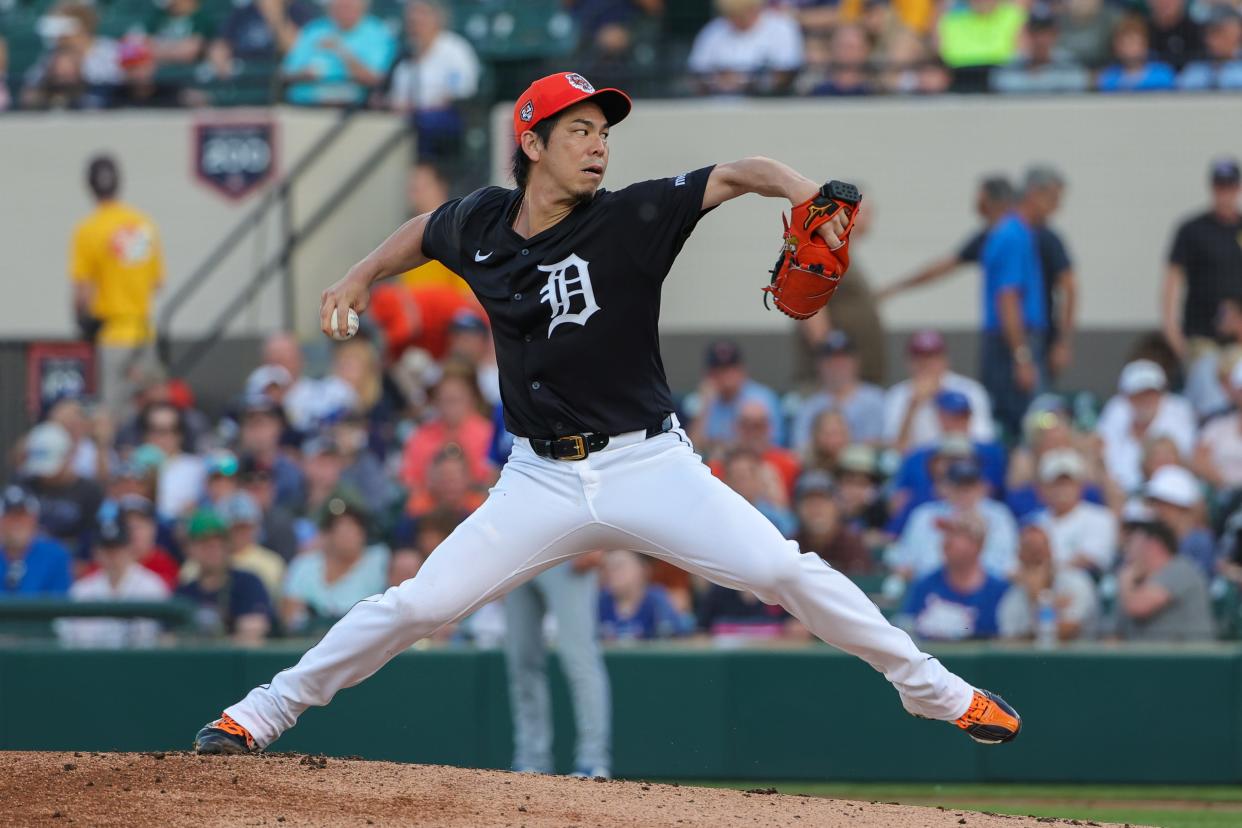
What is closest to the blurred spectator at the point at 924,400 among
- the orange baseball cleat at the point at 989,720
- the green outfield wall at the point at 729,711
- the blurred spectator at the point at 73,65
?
the green outfield wall at the point at 729,711

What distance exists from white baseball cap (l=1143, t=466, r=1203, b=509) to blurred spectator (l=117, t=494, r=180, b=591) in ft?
16.9

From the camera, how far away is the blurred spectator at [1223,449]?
10438 mm

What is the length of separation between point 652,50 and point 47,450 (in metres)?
5.11

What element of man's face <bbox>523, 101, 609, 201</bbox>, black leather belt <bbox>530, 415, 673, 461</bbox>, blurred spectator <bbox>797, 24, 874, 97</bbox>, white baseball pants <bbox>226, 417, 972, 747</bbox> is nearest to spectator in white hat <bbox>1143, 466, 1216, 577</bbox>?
white baseball pants <bbox>226, 417, 972, 747</bbox>

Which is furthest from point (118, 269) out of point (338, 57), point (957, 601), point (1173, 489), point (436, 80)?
point (1173, 489)

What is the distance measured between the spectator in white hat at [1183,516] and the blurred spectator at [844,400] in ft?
6.66

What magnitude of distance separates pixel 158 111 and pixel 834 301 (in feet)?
18.1

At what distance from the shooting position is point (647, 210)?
225 inches

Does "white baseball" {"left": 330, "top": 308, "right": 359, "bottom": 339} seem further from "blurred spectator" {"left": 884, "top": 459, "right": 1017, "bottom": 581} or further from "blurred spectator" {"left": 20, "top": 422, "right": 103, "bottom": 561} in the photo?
"blurred spectator" {"left": 20, "top": 422, "right": 103, "bottom": 561}

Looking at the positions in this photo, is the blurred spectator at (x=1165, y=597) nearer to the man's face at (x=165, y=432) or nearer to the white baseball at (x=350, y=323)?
the white baseball at (x=350, y=323)

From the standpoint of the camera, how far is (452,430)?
36.7 ft

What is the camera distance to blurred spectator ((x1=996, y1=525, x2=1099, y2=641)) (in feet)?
31.6

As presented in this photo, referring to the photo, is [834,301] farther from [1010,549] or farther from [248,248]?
[248,248]

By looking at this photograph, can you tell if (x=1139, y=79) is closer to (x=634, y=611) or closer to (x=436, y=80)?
(x=436, y=80)
